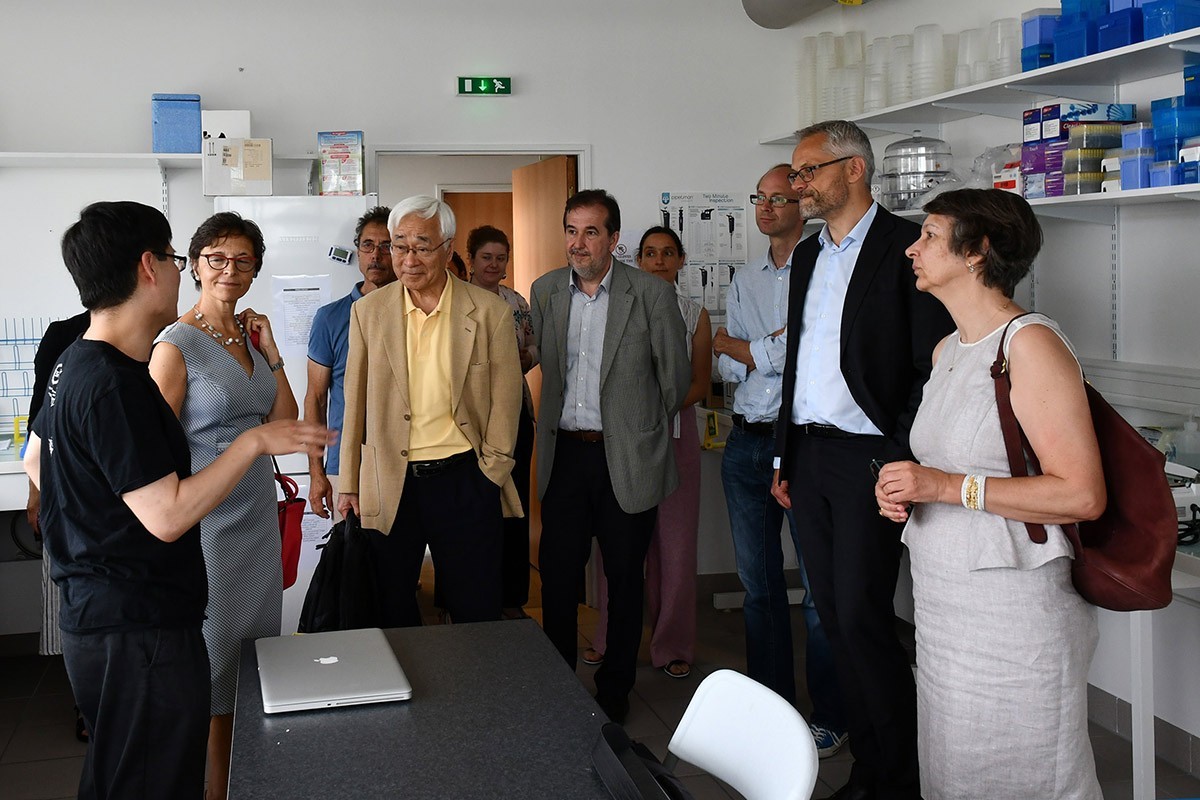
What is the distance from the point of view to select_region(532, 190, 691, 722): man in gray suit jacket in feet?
11.7

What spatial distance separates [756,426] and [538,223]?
2.94 m

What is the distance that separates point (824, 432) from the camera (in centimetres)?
288

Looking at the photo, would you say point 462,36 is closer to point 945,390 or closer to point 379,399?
point 379,399

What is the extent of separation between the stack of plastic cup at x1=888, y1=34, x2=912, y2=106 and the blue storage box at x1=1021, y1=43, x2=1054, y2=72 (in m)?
0.86

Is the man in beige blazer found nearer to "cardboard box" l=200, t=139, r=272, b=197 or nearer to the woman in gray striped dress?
the woman in gray striped dress

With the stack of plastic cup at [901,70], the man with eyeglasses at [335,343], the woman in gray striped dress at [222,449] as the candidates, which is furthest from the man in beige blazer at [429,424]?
the stack of plastic cup at [901,70]

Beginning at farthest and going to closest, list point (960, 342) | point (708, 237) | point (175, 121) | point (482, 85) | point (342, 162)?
point (708, 237)
point (482, 85)
point (342, 162)
point (175, 121)
point (960, 342)

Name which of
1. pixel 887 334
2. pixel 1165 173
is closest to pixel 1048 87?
pixel 1165 173

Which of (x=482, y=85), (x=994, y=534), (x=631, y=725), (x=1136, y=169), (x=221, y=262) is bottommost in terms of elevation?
(x=631, y=725)

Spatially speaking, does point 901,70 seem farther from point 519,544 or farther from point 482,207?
point 482,207

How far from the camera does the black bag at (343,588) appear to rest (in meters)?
2.86

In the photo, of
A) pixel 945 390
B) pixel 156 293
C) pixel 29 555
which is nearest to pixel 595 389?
pixel 945 390

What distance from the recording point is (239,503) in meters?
2.67

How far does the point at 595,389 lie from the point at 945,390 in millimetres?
1538
